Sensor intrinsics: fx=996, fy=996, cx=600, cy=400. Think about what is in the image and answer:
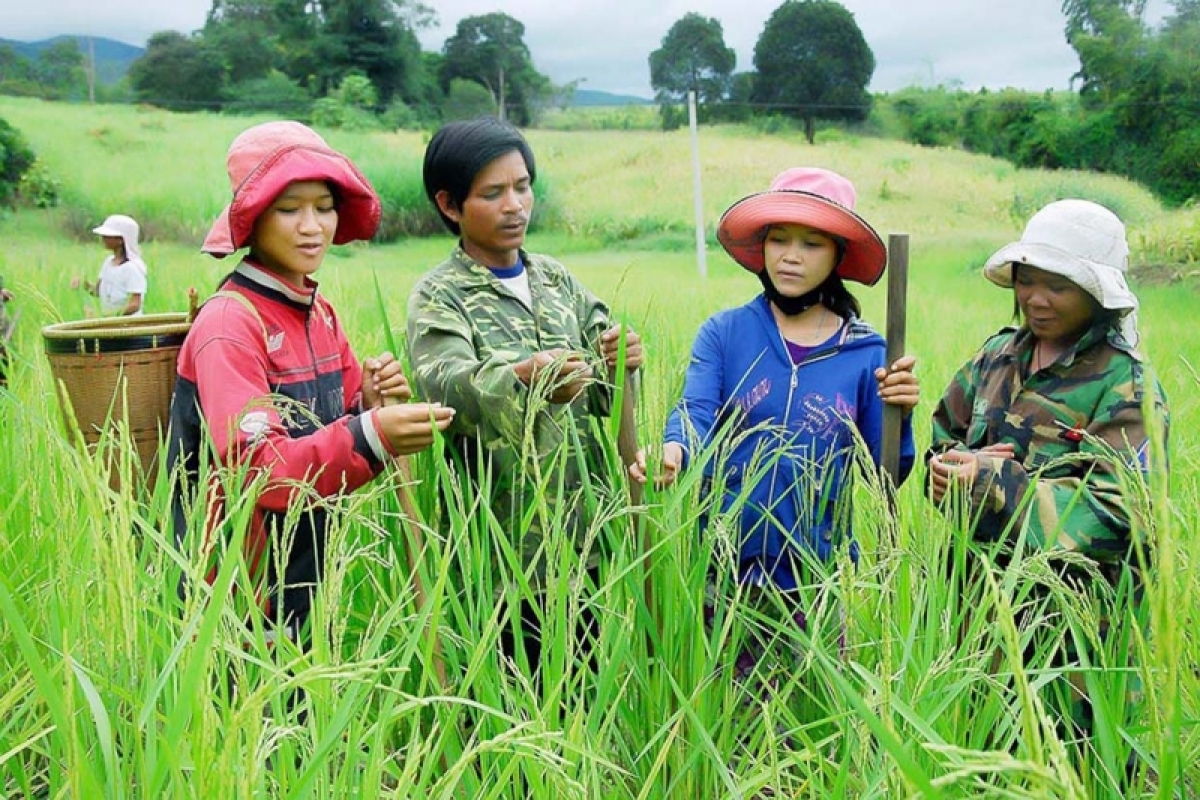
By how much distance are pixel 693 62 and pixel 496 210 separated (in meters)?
21.6

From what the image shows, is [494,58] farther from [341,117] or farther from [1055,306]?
[1055,306]

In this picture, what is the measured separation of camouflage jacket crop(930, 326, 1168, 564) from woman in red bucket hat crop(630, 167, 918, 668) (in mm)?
195

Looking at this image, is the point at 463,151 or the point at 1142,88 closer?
the point at 463,151

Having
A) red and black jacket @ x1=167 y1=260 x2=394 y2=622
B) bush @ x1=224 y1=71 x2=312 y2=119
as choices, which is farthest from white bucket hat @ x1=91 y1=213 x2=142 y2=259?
bush @ x1=224 y1=71 x2=312 y2=119

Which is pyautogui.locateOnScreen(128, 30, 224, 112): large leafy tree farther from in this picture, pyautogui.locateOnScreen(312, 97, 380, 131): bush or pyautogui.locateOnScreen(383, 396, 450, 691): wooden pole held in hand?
pyautogui.locateOnScreen(383, 396, 450, 691): wooden pole held in hand

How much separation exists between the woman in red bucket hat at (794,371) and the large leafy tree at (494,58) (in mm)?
28165

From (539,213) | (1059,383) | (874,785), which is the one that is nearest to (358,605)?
(874,785)

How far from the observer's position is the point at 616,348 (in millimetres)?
1824

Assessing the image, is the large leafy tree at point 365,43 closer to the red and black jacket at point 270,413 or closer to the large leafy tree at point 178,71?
the large leafy tree at point 178,71

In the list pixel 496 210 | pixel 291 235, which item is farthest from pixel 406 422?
pixel 496 210

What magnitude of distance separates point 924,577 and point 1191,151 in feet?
42.0

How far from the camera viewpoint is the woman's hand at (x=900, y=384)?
1.76 m

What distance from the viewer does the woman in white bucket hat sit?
1630 millimetres

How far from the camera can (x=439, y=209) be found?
2053mm
